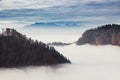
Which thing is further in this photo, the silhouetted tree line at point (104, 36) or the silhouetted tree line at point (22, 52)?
the silhouetted tree line at point (104, 36)

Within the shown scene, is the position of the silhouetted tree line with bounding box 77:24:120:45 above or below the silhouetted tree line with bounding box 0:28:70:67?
above

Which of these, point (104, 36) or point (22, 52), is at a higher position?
point (104, 36)

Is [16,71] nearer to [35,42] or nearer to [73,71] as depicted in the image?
[35,42]

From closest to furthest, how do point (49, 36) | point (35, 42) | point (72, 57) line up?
point (49, 36), point (35, 42), point (72, 57)

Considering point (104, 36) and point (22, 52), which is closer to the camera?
point (22, 52)

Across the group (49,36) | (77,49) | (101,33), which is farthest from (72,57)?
(49,36)
